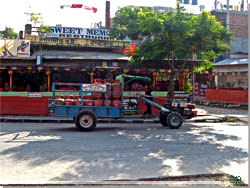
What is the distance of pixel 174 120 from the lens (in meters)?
→ 12.9

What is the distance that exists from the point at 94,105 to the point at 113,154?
491 centimetres

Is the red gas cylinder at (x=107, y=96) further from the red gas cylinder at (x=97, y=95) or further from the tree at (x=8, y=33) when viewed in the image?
the tree at (x=8, y=33)

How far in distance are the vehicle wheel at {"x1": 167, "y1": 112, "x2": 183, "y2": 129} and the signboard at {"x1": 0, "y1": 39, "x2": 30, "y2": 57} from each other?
11449 millimetres

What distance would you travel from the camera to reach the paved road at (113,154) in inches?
245

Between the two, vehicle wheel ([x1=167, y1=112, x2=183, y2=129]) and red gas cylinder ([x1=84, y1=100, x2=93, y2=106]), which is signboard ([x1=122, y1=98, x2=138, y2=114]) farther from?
vehicle wheel ([x1=167, y1=112, x2=183, y2=129])

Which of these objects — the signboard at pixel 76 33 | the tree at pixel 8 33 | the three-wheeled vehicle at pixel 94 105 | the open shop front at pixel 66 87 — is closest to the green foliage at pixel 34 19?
the signboard at pixel 76 33

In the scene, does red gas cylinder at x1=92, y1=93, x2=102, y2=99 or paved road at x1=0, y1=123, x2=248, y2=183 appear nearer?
paved road at x1=0, y1=123, x2=248, y2=183

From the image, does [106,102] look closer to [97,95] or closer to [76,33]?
[97,95]

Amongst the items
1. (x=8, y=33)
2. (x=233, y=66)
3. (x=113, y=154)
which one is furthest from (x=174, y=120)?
(x=8, y=33)

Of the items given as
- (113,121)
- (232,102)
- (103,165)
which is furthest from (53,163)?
(232,102)

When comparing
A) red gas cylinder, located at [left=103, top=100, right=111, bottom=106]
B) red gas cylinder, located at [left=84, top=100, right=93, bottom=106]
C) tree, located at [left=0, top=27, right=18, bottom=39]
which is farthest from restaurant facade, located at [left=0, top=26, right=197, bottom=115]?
tree, located at [left=0, top=27, right=18, bottom=39]

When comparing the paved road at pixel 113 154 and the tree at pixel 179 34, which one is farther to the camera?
the tree at pixel 179 34

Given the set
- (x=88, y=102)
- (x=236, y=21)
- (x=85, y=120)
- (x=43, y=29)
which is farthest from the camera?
(x=236, y=21)

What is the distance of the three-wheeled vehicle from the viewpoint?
1212cm
